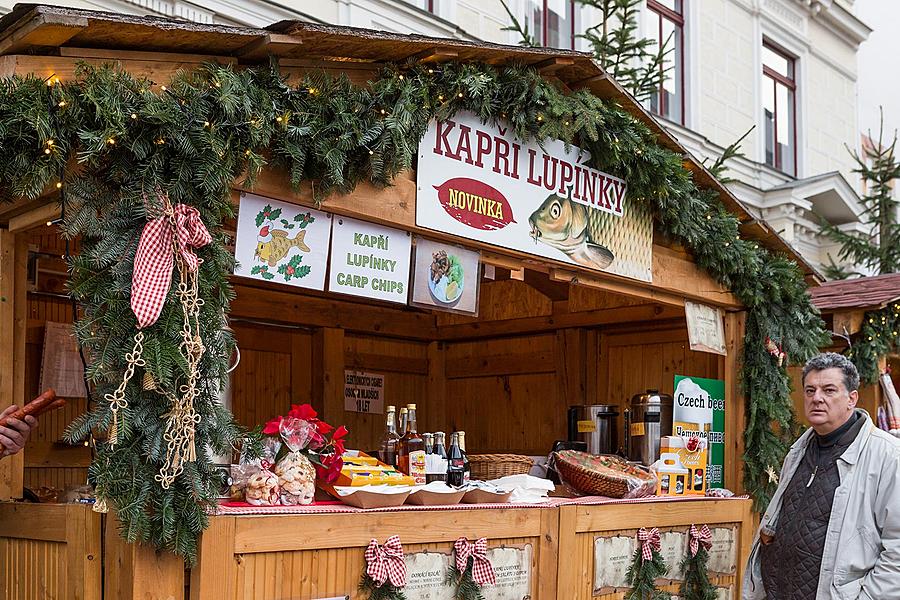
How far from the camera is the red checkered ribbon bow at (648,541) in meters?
6.51

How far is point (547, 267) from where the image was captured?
6188 millimetres

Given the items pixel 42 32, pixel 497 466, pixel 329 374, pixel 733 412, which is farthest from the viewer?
pixel 329 374

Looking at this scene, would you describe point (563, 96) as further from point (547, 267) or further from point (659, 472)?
point (659, 472)

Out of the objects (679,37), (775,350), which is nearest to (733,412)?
(775,350)

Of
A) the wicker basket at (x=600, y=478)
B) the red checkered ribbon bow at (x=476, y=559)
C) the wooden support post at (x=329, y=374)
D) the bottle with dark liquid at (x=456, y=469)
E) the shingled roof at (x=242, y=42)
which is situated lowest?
the red checkered ribbon bow at (x=476, y=559)

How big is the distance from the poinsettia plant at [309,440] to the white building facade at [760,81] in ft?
22.8

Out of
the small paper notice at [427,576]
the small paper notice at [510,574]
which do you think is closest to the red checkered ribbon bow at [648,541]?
the small paper notice at [510,574]

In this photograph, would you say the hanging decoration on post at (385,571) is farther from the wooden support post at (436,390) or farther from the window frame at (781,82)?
the window frame at (781,82)

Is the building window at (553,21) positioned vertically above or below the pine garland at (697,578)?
above

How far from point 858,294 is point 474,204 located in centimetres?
479

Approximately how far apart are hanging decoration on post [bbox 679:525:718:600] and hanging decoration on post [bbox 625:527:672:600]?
0.33m

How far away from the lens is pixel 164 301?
418cm

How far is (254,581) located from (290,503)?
1.28ft

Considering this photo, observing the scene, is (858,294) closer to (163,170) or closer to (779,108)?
(163,170)
